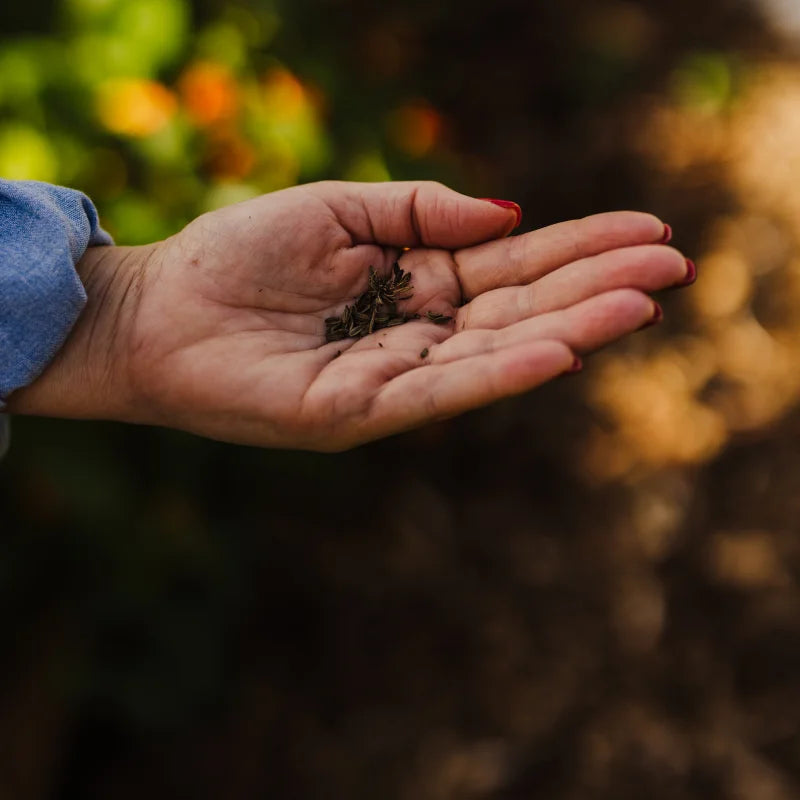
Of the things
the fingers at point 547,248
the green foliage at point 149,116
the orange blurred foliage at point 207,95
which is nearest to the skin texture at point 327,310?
the fingers at point 547,248

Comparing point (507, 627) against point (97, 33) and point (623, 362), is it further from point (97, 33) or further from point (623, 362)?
point (97, 33)

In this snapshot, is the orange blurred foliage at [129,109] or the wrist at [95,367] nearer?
the wrist at [95,367]

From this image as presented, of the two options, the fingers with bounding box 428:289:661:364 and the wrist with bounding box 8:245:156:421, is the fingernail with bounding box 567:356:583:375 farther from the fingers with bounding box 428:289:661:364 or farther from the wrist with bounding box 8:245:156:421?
the wrist with bounding box 8:245:156:421

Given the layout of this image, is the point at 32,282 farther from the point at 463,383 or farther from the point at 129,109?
the point at 129,109

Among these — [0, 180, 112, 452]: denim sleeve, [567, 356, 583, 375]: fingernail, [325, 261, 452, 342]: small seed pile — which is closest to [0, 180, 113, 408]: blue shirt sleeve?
[0, 180, 112, 452]: denim sleeve

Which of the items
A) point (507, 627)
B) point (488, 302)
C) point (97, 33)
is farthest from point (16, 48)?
point (507, 627)

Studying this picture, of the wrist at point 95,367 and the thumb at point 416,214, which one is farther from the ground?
the thumb at point 416,214

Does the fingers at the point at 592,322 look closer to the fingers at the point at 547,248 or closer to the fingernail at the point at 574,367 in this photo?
the fingernail at the point at 574,367
